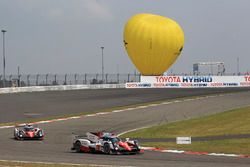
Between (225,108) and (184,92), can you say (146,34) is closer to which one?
(184,92)

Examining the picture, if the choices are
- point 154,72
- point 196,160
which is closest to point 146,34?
point 154,72

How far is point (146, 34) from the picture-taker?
86062mm

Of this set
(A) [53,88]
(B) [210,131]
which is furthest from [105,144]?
(A) [53,88]

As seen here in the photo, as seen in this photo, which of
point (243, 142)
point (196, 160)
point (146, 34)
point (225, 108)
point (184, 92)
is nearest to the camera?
point (196, 160)

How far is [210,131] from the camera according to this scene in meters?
36.5

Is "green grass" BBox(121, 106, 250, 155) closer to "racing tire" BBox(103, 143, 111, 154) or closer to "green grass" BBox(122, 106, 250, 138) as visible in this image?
"green grass" BBox(122, 106, 250, 138)

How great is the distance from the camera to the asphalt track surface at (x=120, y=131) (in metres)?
22.0

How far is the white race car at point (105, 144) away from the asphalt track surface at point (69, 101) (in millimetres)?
23883

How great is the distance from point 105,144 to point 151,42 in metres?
60.7

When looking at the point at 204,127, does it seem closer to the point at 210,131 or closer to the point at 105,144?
the point at 210,131

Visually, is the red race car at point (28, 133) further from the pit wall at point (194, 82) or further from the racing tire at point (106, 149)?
the pit wall at point (194, 82)

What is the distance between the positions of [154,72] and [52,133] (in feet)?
165

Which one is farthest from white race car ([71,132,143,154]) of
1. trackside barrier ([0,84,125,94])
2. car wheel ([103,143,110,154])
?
trackside barrier ([0,84,125,94])

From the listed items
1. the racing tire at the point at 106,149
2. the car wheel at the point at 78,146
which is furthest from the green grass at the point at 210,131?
the car wheel at the point at 78,146
